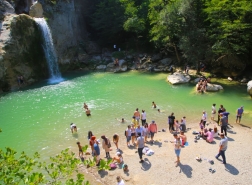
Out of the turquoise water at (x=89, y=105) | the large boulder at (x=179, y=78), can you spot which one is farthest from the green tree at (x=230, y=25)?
the turquoise water at (x=89, y=105)

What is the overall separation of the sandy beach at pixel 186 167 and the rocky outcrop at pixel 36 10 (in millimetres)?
26826

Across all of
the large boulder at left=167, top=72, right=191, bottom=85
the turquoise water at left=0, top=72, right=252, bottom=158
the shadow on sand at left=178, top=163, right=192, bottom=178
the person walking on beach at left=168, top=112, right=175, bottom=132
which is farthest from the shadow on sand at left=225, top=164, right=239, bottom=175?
the large boulder at left=167, top=72, right=191, bottom=85

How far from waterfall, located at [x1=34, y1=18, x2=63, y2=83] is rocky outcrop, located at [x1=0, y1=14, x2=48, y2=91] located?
0.70 meters

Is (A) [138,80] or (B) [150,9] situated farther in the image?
(B) [150,9]

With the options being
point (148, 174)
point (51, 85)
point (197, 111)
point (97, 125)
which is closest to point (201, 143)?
point (148, 174)

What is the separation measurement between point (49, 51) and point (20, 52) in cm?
445

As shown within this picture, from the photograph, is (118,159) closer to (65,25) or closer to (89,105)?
(89,105)

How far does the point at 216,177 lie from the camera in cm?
1151

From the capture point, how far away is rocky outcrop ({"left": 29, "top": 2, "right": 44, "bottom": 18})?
3334 cm

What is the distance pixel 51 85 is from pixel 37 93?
3044 millimetres

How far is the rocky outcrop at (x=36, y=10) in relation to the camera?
33344 mm

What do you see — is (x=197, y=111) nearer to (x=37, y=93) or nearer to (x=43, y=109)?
(x=43, y=109)

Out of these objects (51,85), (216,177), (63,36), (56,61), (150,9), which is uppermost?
(150,9)

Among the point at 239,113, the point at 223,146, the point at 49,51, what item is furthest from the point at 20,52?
the point at 223,146
